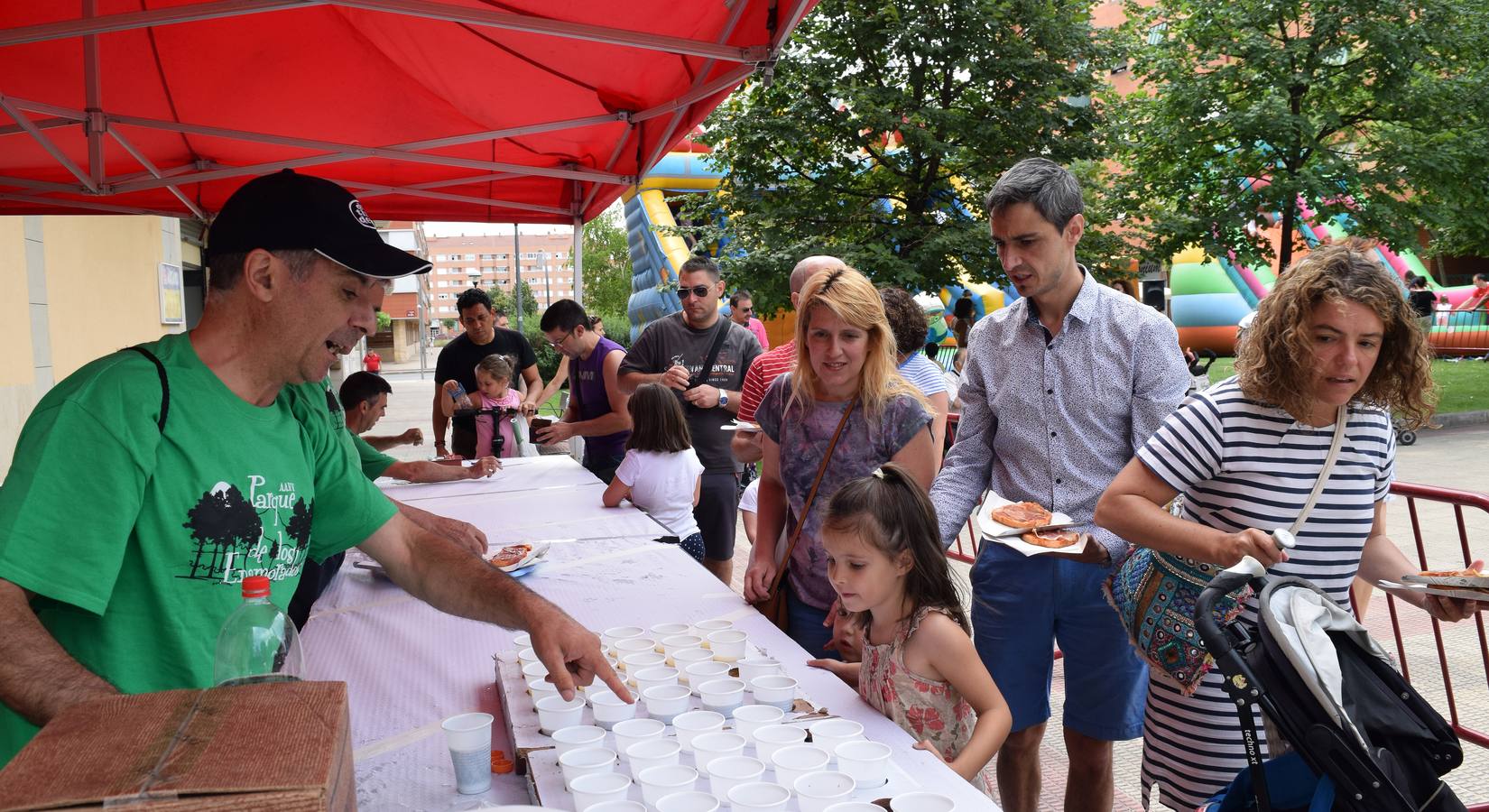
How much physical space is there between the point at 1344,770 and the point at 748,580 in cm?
180

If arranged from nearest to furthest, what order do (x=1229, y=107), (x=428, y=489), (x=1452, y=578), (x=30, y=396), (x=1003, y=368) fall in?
1. (x=1452, y=578)
2. (x=1003, y=368)
3. (x=428, y=489)
4. (x=30, y=396)
5. (x=1229, y=107)

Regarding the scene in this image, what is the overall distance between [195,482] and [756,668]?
3.91ft

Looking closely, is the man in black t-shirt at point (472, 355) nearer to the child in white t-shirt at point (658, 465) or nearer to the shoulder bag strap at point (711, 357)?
the shoulder bag strap at point (711, 357)

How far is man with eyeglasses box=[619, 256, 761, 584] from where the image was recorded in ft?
18.6

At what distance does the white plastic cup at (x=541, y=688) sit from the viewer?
2.10 metres

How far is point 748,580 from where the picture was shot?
329cm

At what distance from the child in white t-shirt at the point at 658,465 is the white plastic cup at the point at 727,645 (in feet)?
8.13

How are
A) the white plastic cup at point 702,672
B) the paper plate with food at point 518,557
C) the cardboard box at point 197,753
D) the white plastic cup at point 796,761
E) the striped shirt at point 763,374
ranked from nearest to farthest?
the cardboard box at point 197,753 < the white plastic cup at point 796,761 < the white plastic cup at point 702,672 < the paper plate with food at point 518,557 < the striped shirt at point 763,374

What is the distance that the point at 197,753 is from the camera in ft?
3.33

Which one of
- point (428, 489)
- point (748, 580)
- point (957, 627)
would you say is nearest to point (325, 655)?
point (748, 580)

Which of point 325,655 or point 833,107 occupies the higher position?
point 833,107

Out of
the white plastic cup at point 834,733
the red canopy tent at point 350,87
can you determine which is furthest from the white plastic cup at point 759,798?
the red canopy tent at point 350,87

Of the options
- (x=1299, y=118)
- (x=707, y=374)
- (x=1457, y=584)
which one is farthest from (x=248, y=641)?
(x=1299, y=118)

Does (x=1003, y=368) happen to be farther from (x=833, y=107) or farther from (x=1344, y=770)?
(x=833, y=107)
